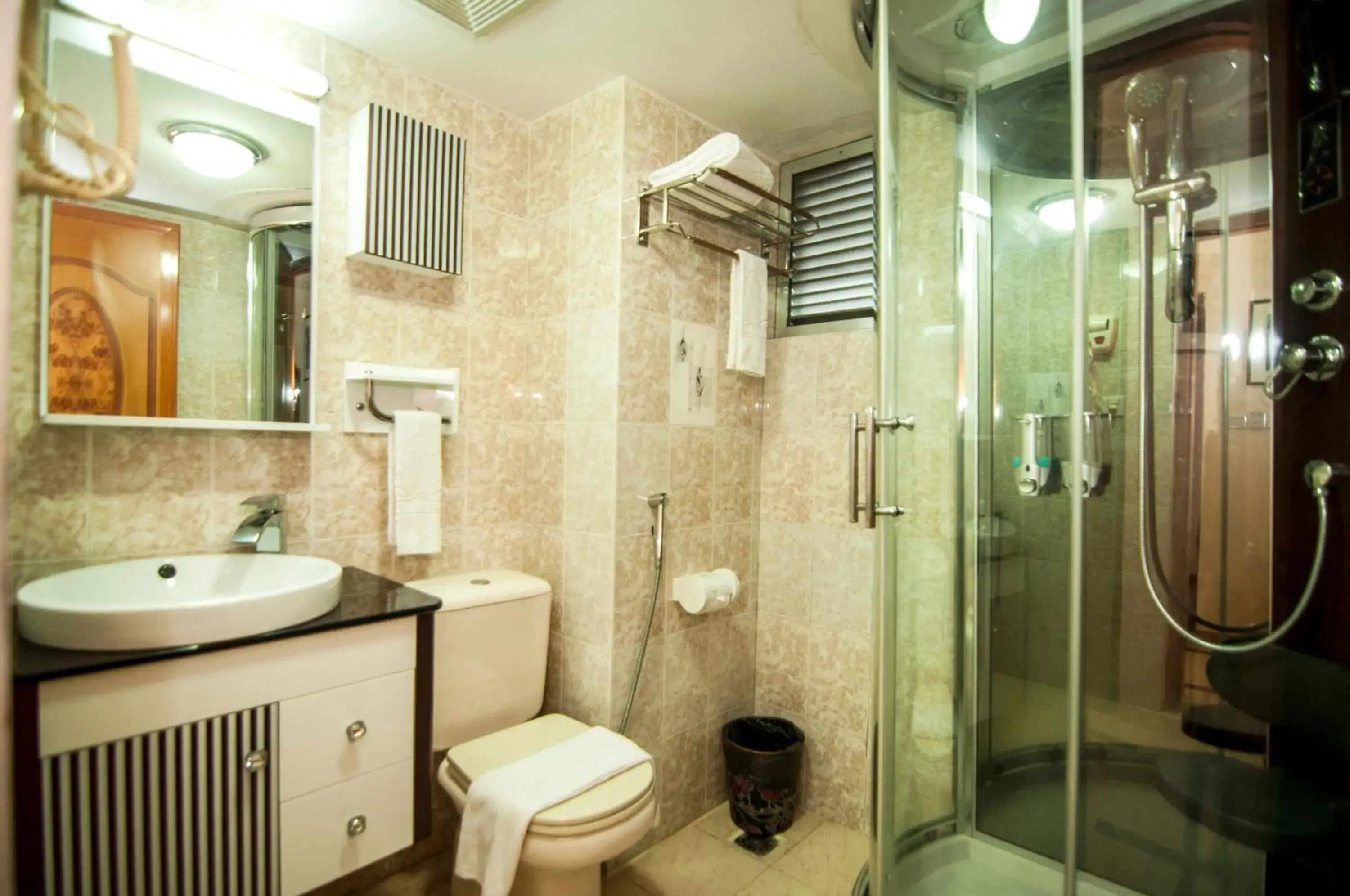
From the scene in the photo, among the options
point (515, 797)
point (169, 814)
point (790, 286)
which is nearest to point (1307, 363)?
point (790, 286)

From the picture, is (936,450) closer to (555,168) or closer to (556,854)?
(556,854)

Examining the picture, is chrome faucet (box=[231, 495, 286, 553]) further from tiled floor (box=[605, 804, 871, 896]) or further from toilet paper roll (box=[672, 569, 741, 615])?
tiled floor (box=[605, 804, 871, 896])

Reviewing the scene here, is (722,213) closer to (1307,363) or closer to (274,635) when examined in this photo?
(1307,363)

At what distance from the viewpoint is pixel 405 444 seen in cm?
166

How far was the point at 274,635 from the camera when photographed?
1.12 metres

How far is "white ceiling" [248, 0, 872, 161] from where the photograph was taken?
1503 millimetres

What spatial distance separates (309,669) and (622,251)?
4.29ft

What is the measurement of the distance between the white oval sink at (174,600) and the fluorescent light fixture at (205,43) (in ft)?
3.68

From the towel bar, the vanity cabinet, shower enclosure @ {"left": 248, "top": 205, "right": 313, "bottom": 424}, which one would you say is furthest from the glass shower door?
shower enclosure @ {"left": 248, "top": 205, "right": 313, "bottom": 424}

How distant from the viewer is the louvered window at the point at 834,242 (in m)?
2.13

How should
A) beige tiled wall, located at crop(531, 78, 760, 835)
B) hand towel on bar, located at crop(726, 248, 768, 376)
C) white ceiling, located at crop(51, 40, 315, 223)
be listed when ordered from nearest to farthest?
white ceiling, located at crop(51, 40, 315, 223), beige tiled wall, located at crop(531, 78, 760, 835), hand towel on bar, located at crop(726, 248, 768, 376)

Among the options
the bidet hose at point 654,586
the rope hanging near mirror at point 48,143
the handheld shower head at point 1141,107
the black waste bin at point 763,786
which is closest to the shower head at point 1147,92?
the handheld shower head at point 1141,107

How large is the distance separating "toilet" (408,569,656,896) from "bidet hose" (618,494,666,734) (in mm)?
200

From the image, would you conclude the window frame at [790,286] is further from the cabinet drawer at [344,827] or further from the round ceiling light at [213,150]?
the cabinet drawer at [344,827]
